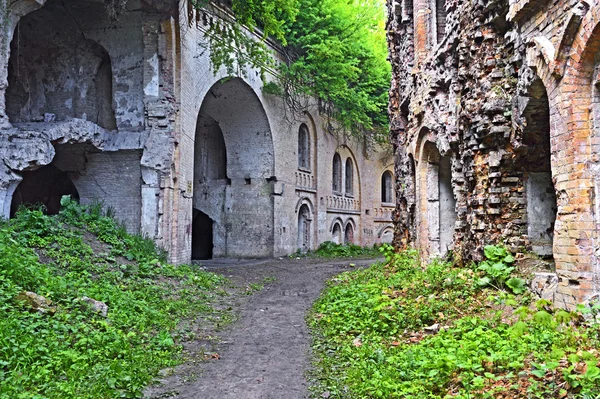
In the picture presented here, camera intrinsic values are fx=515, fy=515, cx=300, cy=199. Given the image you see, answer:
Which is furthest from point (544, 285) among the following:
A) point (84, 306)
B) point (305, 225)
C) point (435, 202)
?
point (305, 225)

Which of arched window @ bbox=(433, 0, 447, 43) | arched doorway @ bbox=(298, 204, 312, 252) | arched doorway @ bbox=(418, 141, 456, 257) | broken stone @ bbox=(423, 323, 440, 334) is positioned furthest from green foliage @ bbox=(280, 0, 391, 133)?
broken stone @ bbox=(423, 323, 440, 334)

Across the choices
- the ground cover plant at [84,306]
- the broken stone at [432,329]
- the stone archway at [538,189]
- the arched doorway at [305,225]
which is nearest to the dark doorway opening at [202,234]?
the arched doorway at [305,225]

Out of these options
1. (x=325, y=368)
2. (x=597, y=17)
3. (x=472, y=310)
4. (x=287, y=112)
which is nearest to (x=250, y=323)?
(x=325, y=368)

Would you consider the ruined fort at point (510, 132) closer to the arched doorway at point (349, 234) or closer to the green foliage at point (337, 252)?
the green foliage at point (337, 252)

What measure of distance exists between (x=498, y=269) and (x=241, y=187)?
14149 mm

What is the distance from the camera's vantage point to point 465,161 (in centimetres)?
834

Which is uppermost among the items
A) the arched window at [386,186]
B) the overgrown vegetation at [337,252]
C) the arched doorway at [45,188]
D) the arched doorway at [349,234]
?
the arched window at [386,186]

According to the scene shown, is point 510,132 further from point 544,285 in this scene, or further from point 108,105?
point 108,105

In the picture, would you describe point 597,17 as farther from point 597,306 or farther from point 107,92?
point 107,92

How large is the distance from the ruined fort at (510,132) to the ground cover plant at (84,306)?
14.9 ft

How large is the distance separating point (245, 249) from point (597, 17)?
16040 millimetres

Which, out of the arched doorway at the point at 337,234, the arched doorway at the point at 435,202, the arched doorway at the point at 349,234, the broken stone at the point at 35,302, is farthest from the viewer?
the arched doorway at the point at 349,234

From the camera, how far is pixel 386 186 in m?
30.1

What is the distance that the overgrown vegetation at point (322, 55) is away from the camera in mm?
16484
